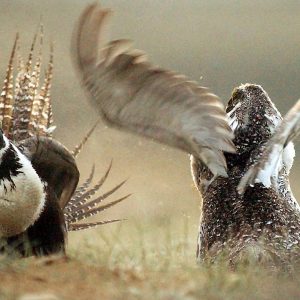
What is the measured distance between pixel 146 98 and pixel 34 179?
1034 mm

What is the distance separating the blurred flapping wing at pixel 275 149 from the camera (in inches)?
183

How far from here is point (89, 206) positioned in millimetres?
6504

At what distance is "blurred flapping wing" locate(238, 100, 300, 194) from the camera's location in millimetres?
4648

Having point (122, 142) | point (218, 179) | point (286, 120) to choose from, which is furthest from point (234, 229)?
point (122, 142)

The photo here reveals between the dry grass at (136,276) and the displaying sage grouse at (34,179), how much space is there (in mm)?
250

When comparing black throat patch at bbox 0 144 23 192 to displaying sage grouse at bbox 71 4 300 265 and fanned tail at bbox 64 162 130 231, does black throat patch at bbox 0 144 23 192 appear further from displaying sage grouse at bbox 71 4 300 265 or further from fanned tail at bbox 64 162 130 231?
fanned tail at bbox 64 162 130 231

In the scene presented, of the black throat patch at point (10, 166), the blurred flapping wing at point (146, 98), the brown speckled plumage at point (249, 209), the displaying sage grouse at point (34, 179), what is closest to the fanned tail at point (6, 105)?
the displaying sage grouse at point (34, 179)

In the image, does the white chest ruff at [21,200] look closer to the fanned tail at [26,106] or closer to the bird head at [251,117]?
the fanned tail at [26,106]

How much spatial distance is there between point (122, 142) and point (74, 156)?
2.29 metres

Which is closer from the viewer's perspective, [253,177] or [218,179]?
[253,177]

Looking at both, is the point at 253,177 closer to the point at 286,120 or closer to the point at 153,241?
the point at 286,120

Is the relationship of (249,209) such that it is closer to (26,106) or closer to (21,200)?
(21,200)

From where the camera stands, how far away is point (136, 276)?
4395 mm

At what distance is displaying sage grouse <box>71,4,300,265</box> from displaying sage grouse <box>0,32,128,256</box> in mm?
821
